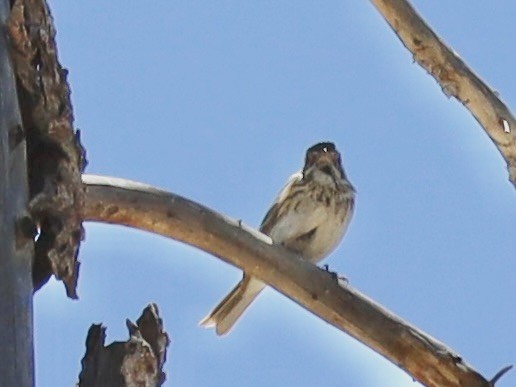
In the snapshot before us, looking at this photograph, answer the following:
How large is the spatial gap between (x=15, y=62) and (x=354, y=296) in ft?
7.82

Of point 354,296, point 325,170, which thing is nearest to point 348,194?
Answer: point 325,170

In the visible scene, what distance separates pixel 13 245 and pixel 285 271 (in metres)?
2.52

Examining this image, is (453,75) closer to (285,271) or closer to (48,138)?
(285,271)

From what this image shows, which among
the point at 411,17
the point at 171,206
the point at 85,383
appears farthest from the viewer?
the point at 411,17

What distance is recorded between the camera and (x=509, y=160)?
4762 mm

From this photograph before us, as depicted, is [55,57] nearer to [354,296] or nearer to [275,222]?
[354,296]

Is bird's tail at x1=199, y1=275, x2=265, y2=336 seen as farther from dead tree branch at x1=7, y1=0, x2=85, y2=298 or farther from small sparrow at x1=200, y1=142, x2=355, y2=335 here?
dead tree branch at x1=7, y1=0, x2=85, y2=298

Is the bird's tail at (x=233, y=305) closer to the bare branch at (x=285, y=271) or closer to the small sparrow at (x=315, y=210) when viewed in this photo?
the small sparrow at (x=315, y=210)

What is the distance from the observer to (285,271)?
4695 mm

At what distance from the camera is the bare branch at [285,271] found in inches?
170

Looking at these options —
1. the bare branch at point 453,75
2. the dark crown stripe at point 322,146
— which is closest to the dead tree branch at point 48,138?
the bare branch at point 453,75

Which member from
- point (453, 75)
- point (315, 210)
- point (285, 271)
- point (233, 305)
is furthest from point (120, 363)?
point (315, 210)

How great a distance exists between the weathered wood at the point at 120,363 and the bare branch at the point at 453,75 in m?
2.40

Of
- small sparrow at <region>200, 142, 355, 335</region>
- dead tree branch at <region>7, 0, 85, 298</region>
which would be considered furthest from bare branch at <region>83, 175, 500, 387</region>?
small sparrow at <region>200, 142, 355, 335</region>
